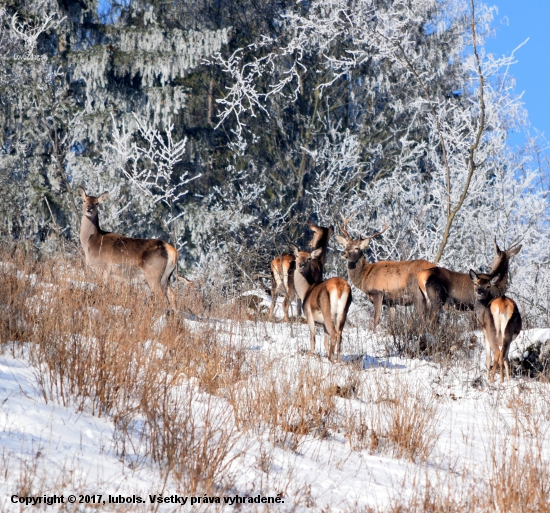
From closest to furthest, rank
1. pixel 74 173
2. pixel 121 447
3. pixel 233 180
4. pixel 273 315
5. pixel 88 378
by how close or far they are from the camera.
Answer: pixel 121 447, pixel 88 378, pixel 273 315, pixel 74 173, pixel 233 180

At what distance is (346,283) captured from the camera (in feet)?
27.1

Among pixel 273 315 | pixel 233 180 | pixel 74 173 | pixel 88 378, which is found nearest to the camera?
pixel 88 378

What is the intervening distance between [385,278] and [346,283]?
11.5 ft

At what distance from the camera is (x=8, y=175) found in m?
18.1

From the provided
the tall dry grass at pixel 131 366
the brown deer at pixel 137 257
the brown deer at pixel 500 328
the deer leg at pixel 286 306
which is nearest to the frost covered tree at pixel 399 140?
the deer leg at pixel 286 306

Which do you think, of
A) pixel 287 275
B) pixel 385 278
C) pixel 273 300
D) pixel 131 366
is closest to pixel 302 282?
pixel 287 275

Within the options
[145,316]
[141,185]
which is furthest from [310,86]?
[145,316]

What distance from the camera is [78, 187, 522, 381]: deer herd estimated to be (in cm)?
815

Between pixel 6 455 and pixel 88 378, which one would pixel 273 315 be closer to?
pixel 88 378

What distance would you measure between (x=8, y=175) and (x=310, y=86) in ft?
27.5

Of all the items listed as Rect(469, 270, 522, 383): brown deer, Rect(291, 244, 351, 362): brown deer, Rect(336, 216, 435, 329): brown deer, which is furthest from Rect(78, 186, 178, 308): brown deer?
Rect(469, 270, 522, 383): brown deer

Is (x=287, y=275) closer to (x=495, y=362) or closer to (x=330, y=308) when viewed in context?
(x=330, y=308)

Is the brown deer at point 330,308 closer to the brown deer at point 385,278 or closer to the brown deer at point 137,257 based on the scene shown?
the brown deer at point 385,278

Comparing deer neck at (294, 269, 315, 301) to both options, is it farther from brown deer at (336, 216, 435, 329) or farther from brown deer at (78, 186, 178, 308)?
brown deer at (78, 186, 178, 308)
